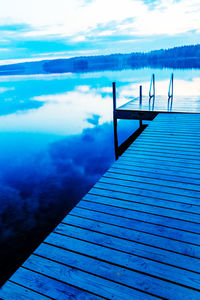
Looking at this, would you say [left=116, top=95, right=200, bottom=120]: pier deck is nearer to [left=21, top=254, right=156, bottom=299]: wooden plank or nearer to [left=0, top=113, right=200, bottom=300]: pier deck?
[left=0, top=113, right=200, bottom=300]: pier deck

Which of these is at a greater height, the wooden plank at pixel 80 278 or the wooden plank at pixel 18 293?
the wooden plank at pixel 80 278

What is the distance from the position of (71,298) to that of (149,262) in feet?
2.72

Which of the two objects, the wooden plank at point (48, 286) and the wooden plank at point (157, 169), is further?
the wooden plank at point (157, 169)

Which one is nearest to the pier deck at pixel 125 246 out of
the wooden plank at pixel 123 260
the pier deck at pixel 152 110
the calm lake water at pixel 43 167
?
the wooden plank at pixel 123 260

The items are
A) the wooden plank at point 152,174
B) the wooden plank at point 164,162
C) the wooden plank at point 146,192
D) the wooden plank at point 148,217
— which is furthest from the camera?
the wooden plank at point 164,162

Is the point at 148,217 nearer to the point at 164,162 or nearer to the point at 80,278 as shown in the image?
the point at 80,278

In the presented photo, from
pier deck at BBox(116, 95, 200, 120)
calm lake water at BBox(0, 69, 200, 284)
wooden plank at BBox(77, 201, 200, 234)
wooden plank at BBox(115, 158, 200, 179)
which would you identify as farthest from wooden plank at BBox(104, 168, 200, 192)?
pier deck at BBox(116, 95, 200, 120)

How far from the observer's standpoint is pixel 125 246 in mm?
2490

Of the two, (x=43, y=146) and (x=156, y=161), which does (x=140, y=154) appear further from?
(x=43, y=146)

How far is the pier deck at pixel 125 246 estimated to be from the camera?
205 centimetres

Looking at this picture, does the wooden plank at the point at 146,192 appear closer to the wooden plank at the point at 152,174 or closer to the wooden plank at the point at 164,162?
the wooden plank at the point at 152,174

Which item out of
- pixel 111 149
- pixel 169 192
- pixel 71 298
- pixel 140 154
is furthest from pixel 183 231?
pixel 111 149

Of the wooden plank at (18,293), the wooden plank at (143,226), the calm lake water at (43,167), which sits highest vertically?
the wooden plank at (143,226)

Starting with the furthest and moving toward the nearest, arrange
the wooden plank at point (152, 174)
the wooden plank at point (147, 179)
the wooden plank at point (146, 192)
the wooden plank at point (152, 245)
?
the wooden plank at point (152, 174)
the wooden plank at point (147, 179)
the wooden plank at point (146, 192)
the wooden plank at point (152, 245)
